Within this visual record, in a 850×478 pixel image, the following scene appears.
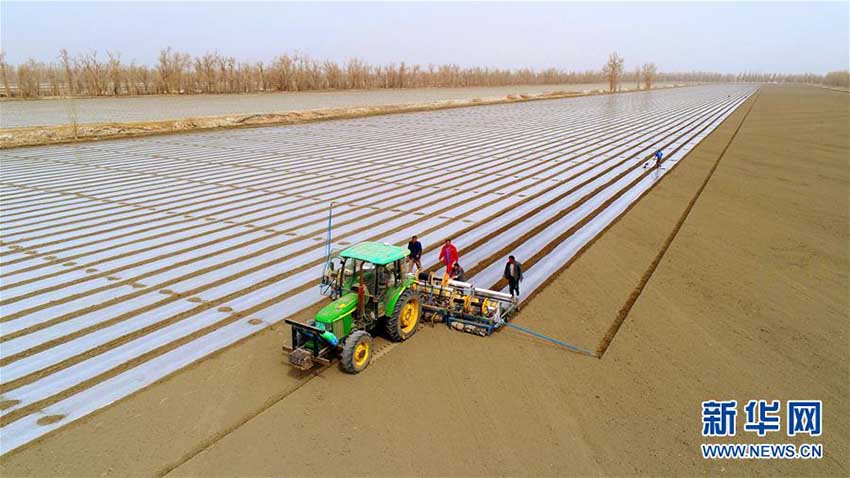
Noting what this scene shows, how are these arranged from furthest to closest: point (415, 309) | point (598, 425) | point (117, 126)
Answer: point (117, 126)
point (415, 309)
point (598, 425)

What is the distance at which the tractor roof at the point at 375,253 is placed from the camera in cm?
694

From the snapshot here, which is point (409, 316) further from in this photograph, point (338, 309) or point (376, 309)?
point (338, 309)

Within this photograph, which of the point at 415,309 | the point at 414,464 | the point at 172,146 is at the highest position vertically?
the point at 172,146

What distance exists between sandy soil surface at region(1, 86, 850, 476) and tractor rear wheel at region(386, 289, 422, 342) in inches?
10.4

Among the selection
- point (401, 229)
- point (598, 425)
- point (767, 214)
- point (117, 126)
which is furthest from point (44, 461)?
point (117, 126)

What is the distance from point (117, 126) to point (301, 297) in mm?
25115

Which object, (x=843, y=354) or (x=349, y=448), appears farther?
(x=843, y=354)

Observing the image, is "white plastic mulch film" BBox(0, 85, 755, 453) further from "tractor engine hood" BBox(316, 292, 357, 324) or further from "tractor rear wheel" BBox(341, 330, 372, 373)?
"tractor rear wheel" BBox(341, 330, 372, 373)

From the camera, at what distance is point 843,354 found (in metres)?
7.47

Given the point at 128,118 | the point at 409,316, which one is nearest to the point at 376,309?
the point at 409,316

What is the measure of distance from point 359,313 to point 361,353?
0.54 metres

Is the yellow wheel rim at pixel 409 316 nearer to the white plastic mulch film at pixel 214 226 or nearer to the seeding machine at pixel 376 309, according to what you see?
the seeding machine at pixel 376 309

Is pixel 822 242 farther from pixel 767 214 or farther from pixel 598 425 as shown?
pixel 598 425

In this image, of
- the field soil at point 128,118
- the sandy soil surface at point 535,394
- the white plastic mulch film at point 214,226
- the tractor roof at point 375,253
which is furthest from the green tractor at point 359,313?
the field soil at point 128,118
